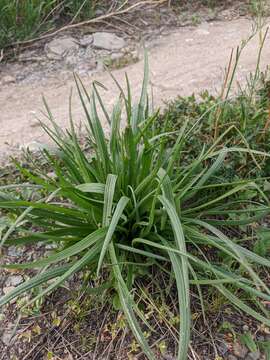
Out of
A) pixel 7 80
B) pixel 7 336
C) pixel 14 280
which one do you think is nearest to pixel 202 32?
pixel 7 80

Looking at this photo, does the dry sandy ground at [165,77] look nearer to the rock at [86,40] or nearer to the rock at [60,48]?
the rock at [60,48]

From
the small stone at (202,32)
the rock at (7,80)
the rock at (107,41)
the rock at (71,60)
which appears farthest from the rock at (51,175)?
the small stone at (202,32)

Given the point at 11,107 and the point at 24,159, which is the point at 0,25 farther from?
the point at 24,159

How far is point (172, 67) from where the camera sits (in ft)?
12.8

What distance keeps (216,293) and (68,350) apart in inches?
26.1

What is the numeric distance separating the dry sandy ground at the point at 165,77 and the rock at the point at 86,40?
537mm

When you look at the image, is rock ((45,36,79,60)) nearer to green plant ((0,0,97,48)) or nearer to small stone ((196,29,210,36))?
green plant ((0,0,97,48))

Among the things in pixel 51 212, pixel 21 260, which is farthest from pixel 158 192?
pixel 21 260

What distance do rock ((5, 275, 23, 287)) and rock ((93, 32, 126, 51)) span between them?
8.86ft

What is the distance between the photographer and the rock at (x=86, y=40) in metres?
4.31

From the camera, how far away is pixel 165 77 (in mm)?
3719

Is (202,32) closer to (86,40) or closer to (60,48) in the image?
(86,40)

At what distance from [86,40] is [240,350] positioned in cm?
331

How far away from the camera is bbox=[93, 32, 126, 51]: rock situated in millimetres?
4273
